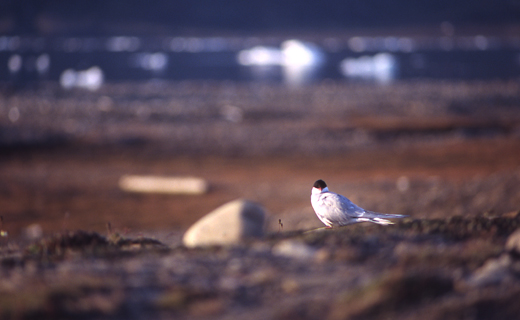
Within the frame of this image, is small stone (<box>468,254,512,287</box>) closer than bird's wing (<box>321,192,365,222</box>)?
Yes

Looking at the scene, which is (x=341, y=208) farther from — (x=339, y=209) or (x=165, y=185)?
(x=165, y=185)

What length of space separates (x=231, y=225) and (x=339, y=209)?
5.66 ft

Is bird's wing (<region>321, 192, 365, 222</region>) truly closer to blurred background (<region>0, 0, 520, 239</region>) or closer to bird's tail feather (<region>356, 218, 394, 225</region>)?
bird's tail feather (<region>356, 218, 394, 225</region>)

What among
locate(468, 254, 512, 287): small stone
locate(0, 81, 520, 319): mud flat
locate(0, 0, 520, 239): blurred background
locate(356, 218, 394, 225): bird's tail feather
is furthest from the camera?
locate(0, 0, 520, 239): blurred background

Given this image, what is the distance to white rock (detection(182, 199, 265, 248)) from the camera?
6199 millimetres

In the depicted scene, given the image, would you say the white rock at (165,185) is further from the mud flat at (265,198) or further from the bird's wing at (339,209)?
the bird's wing at (339,209)

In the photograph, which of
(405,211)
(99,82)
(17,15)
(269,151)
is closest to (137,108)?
(269,151)

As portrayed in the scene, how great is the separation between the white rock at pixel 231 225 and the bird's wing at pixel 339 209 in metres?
1.46

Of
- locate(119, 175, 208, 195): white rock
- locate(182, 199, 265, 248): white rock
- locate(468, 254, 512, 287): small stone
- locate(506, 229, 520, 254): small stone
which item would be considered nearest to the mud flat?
locate(468, 254, 512, 287): small stone

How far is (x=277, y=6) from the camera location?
12369cm

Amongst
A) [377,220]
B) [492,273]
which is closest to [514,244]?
[492,273]

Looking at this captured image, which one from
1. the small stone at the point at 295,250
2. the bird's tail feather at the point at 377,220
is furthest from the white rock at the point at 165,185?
the small stone at the point at 295,250

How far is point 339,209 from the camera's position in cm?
488

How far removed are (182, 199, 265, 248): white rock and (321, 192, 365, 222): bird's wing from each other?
57.3 inches
